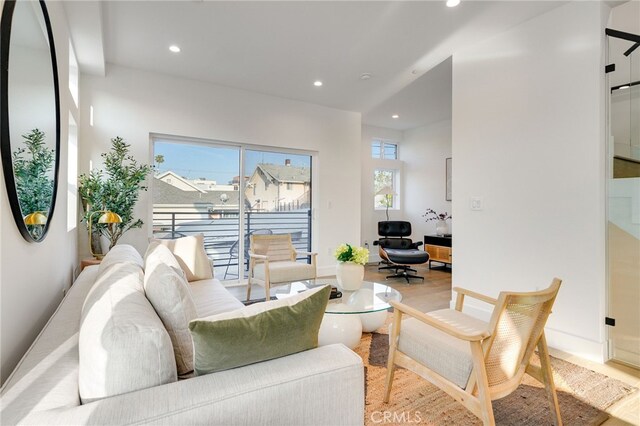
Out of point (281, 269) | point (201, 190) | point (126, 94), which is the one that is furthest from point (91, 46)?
point (281, 269)

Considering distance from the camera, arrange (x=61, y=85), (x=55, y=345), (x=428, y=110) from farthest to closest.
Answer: (x=428, y=110) → (x=61, y=85) → (x=55, y=345)

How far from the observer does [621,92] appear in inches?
96.2

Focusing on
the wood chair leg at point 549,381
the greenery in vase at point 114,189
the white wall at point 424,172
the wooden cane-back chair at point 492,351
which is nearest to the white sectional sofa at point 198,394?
the wooden cane-back chair at point 492,351

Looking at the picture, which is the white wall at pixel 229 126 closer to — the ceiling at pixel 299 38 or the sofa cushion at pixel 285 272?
the ceiling at pixel 299 38

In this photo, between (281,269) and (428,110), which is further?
(428,110)

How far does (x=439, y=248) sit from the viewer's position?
5758mm

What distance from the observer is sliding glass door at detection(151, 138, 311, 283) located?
4.11 metres

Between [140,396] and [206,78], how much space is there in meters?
4.01

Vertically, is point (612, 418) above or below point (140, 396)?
below

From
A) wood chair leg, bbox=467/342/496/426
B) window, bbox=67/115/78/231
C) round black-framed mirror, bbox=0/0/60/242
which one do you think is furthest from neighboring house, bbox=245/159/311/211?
wood chair leg, bbox=467/342/496/426

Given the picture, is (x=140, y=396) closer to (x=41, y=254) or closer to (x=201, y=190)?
(x=41, y=254)

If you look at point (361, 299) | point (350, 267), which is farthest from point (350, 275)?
point (361, 299)

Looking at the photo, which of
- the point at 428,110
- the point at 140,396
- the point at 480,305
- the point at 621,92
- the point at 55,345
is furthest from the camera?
the point at 428,110

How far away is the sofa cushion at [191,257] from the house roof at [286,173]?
197cm
